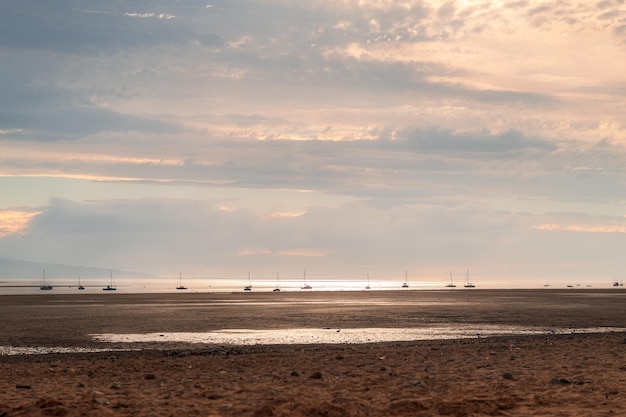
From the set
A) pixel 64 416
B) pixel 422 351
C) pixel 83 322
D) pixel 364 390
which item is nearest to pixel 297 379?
pixel 364 390

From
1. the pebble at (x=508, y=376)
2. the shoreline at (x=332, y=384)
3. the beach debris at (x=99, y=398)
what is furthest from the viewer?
the pebble at (x=508, y=376)

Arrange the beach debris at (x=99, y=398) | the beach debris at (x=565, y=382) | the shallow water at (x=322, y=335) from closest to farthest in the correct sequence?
the beach debris at (x=99, y=398) → the beach debris at (x=565, y=382) → the shallow water at (x=322, y=335)

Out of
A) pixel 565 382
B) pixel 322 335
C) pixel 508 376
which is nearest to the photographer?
pixel 565 382

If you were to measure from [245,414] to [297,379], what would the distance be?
199 inches

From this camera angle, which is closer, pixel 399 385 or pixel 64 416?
pixel 64 416

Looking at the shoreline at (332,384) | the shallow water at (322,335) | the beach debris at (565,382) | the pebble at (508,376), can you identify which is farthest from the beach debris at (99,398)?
the shallow water at (322,335)

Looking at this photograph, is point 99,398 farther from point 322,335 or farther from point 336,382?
point 322,335

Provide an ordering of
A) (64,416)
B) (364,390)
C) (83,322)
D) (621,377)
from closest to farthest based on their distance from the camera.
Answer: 1. (64,416)
2. (364,390)
3. (621,377)
4. (83,322)

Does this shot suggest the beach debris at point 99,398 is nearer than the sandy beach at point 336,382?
No

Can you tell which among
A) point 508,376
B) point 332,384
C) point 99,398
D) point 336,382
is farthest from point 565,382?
point 99,398

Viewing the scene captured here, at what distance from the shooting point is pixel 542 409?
48.6ft

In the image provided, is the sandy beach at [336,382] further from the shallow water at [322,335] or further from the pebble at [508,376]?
the shallow water at [322,335]

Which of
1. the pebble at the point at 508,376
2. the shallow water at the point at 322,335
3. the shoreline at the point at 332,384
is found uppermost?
the pebble at the point at 508,376

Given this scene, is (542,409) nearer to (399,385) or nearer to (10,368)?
(399,385)
